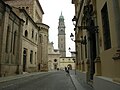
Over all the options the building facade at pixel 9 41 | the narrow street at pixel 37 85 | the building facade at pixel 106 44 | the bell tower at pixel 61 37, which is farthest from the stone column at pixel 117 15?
the bell tower at pixel 61 37

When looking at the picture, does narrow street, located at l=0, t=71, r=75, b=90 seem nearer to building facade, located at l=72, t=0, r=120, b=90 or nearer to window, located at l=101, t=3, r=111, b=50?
building facade, located at l=72, t=0, r=120, b=90

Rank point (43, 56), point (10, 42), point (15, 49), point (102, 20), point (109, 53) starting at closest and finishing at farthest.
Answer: point (109, 53)
point (102, 20)
point (10, 42)
point (15, 49)
point (43, 56)

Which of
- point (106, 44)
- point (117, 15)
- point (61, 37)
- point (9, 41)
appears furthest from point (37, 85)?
point (61, 37)

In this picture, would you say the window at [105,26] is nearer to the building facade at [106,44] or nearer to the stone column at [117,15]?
the building facade at [106,44]

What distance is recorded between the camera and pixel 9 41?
951 inches

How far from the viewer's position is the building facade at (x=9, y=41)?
70.1 feet

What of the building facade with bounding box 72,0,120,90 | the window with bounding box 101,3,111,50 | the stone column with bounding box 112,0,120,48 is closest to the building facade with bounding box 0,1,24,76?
the building facade with bounding box 72,0,120,90

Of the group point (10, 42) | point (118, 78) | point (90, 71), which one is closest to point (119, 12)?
point (118, 78)

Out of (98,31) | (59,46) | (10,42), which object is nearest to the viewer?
(98,31)

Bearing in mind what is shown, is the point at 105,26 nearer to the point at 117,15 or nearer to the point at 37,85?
the point at 117,15

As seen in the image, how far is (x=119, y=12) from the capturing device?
16.5 ft

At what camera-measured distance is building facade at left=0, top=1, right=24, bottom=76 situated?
21359 mm

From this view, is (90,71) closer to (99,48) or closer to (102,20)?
(99,48)

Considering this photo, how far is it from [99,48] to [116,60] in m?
3.54
